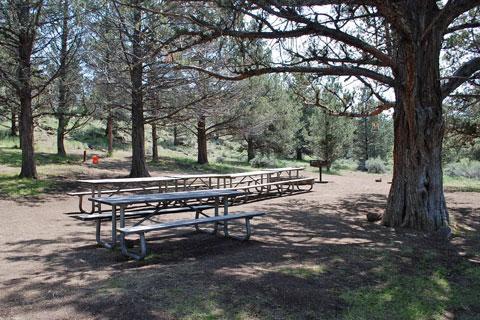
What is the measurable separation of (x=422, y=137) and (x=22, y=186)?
11.3 m

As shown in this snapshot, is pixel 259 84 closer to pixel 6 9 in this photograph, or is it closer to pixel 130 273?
pixel 6 9

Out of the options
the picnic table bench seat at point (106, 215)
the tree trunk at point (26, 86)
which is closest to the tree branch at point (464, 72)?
the picnic table bench seat at point (106, 215)

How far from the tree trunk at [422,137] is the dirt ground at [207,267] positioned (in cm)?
50

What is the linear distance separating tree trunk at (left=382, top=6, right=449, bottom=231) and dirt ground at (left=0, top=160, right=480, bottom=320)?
19.8 inches

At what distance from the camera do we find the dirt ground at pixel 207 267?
306 centimetres

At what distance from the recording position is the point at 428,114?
661 centimetres

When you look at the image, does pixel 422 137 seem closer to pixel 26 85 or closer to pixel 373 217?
pixel 373 217

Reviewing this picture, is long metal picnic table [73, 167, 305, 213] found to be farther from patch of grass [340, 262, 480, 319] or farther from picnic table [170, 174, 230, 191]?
patch of grass [340, 262, 480, 319]

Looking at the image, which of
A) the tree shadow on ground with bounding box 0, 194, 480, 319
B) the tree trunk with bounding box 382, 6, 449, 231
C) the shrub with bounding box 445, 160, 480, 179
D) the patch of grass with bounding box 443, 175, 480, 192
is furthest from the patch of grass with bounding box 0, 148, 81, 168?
the shrub with bounding box 445, 160, 480, 179

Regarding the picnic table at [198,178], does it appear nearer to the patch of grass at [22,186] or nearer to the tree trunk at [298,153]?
the patch of grass at [22,186]

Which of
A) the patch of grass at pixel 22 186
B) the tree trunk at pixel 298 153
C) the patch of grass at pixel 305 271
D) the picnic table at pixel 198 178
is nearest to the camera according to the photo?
the patch of grass at pixel 305 271

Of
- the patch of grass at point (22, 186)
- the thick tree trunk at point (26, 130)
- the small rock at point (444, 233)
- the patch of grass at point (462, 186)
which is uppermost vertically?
the thick tree trunk at point (26, 130)

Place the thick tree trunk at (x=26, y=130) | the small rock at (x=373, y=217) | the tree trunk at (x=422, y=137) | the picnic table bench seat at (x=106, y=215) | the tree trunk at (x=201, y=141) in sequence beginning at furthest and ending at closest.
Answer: the tree trunk at (x=201, y=141) < the thick tree trunk at (x=26, y=130) < the small rock at (x=373, y=217) < the tree trunk at (x=422, y=137) < the picnic table bench seat at (x=106, y=215)

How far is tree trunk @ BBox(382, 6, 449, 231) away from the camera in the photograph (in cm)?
661
